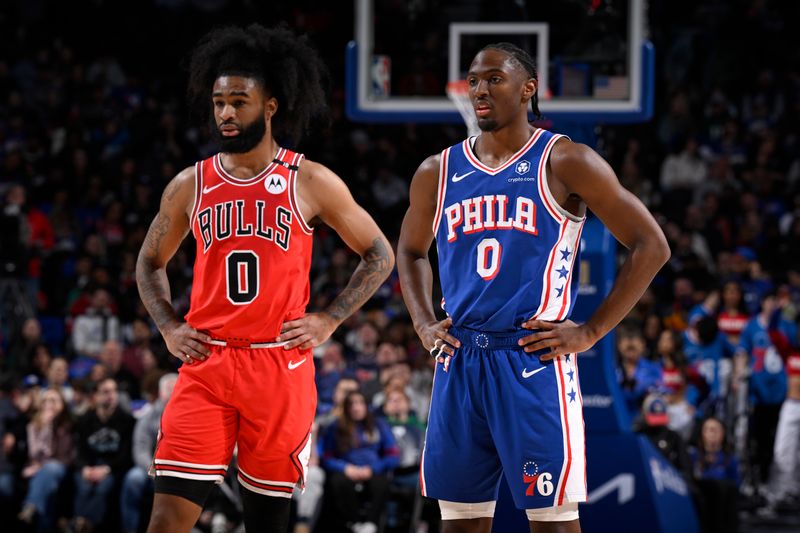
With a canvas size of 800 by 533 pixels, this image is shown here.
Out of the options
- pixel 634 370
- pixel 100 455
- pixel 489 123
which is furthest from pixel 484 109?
pixel 634 370

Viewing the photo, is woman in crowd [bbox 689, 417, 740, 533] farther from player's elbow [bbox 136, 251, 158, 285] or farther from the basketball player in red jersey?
player's elbow [bbox 136, 251, 158, 285]

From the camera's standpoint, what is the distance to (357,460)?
9672 millimetres

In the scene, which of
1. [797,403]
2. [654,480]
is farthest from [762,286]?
[654,480]

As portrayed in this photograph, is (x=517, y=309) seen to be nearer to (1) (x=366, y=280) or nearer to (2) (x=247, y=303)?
(1) (x=366, y=280)

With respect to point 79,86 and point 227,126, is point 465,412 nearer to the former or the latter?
point 227,126

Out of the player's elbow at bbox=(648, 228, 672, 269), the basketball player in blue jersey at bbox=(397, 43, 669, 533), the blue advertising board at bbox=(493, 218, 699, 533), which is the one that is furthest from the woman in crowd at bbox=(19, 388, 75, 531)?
the player's elbow at bbox=(648, 228, 672, 269)

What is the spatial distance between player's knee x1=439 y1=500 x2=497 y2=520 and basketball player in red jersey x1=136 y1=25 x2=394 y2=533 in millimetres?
688

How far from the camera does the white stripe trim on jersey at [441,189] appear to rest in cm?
460

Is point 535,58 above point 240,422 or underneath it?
above

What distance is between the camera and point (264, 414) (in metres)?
4.74

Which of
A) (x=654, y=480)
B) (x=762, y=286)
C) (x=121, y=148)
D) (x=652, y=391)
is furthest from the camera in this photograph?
(x=121, y=148)

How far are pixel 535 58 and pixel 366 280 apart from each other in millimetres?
3458

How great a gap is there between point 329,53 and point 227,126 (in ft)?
40.1

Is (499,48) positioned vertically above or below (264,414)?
above
